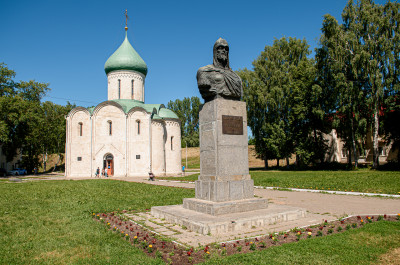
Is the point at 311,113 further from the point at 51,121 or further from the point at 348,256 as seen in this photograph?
the point at 51,121

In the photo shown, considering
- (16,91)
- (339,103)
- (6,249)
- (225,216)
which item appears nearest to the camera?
(6,249)

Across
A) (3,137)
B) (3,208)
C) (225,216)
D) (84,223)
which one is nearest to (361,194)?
(225,216)

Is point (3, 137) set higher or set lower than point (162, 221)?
higher

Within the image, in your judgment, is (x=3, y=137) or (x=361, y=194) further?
(x=3, y=137)

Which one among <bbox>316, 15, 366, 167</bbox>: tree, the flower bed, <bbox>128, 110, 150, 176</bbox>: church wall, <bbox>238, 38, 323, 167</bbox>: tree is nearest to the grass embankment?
the flower bed

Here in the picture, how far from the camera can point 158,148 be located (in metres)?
31.6

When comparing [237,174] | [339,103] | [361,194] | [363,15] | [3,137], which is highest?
[363,15]

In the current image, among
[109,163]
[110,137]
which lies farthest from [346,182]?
[109,163]

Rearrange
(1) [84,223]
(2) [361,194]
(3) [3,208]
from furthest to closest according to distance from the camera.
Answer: (2) [361,194] < (3) [3,208] < (1) [84,223]

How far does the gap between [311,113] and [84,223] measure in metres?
27.9

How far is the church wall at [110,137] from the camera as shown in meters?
30.4

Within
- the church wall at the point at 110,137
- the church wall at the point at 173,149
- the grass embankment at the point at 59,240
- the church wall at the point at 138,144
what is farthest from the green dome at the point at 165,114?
the grass embankment at the point at 59,240

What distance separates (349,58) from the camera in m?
25.1

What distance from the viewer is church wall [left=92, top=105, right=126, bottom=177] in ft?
99.7
